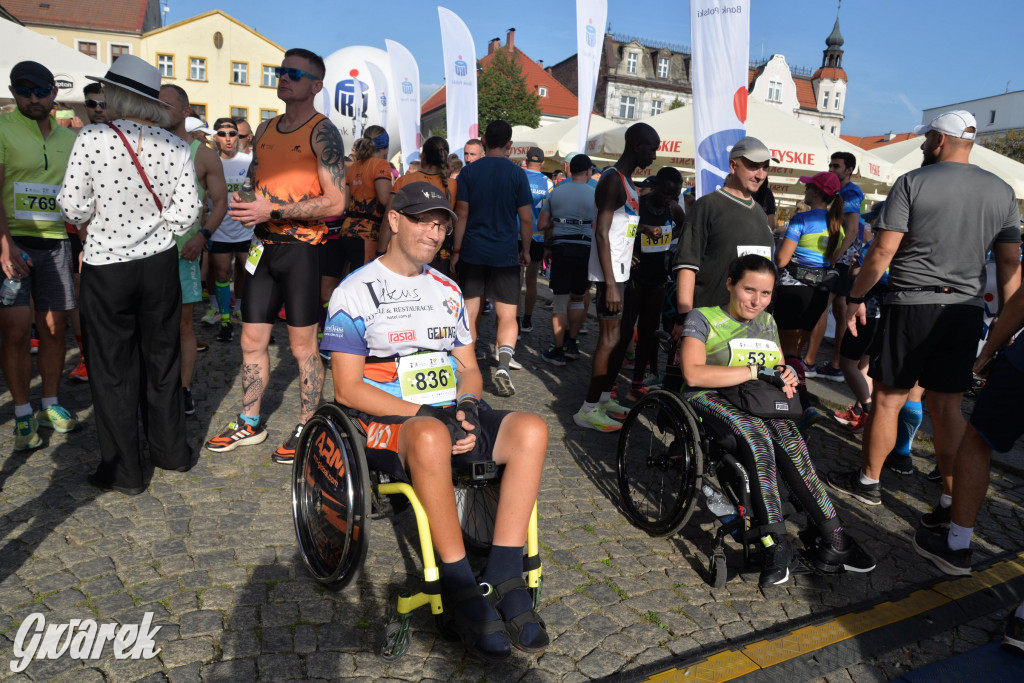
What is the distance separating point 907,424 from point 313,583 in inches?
155

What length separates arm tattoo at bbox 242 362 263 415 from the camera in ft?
13.8

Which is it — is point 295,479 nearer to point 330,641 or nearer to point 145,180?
point 330,641

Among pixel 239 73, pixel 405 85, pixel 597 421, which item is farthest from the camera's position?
pixel 239 73

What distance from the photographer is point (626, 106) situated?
60469 millimetres

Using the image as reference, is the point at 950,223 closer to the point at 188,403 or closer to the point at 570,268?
the point at 570,268

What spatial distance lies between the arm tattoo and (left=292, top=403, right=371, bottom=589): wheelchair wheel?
156 centimetres

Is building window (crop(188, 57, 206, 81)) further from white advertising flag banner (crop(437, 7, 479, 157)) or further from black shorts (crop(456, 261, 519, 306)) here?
black shorts (crop(456, 261, 519, 306))

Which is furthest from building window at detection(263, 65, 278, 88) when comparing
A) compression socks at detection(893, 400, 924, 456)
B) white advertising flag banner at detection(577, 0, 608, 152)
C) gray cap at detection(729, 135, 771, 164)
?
compression socks at detection(893, 400, 924, 456)

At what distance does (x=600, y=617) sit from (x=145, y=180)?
2950 mm

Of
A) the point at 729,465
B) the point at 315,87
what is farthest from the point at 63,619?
the point at 315,87

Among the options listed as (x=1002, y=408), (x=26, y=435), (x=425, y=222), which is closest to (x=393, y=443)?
(x=425, y=222)

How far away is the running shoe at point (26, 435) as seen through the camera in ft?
13.0

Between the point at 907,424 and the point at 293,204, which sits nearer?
the point at 293,204

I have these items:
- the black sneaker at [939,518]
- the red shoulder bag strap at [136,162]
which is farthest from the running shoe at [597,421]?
the red shoulder bag strap at [136,162]
